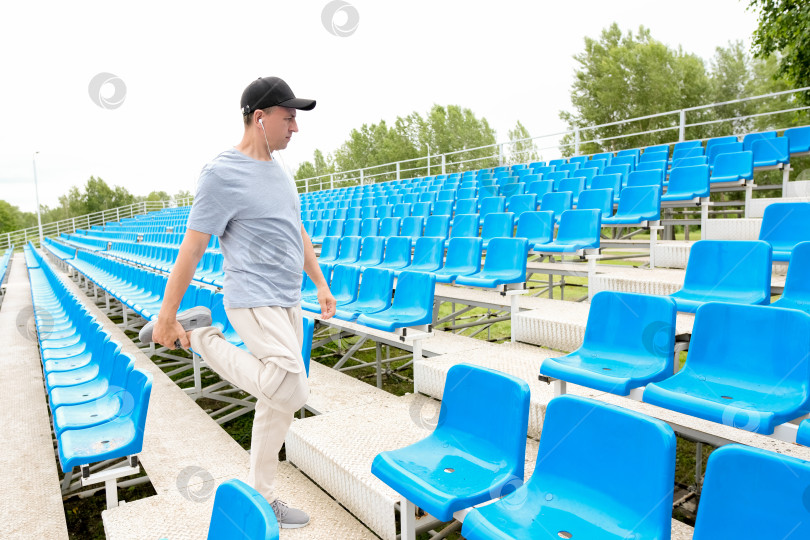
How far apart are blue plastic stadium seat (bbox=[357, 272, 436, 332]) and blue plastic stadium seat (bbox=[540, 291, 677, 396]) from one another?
1.09 m

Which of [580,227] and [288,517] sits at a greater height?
[580,227]

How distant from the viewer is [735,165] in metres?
5.86

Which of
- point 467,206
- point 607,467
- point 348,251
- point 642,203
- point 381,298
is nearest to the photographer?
point 607,467

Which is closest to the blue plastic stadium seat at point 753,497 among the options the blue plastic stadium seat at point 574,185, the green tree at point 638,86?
the blue plastic stadium seat at point 574,185

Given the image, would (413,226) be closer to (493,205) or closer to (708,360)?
(493,205)

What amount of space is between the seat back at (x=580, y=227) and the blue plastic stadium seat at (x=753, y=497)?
334cm

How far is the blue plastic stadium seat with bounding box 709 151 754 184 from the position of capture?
5.63 metres

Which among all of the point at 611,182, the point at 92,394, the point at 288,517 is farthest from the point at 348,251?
the point at 288,517

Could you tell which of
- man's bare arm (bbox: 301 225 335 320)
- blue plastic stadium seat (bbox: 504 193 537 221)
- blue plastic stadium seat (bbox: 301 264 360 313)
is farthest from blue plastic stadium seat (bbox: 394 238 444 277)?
man's bare arm (bbox: 301 225 335 320)

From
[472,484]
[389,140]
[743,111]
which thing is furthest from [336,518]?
[389,140]

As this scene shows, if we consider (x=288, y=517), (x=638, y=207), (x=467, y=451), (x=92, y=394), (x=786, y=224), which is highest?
(x=638, y=207)

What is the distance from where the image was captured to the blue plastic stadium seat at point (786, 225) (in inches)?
130

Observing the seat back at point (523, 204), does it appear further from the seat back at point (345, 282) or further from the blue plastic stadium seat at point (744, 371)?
the blue plastic stadium seat at point (744, 371)

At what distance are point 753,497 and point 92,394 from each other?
130 inches
